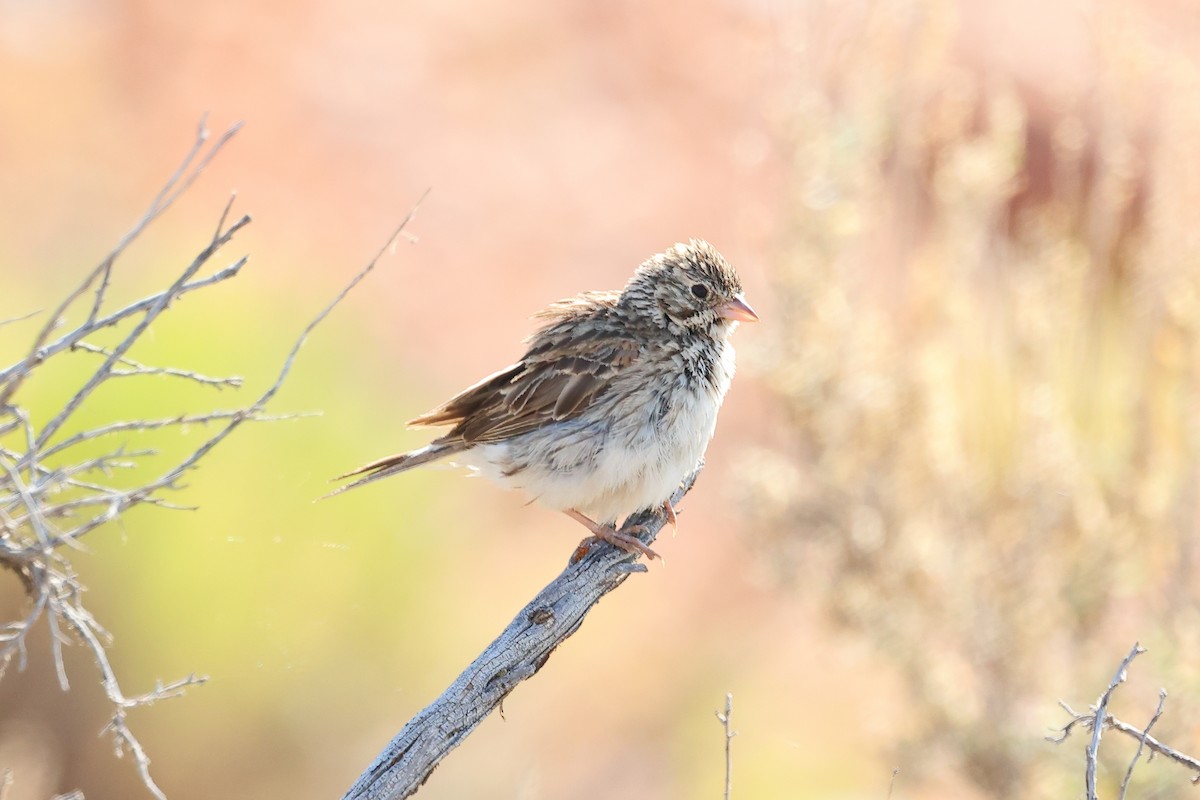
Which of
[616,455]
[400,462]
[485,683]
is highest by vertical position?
[400,462]

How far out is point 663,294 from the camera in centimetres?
506

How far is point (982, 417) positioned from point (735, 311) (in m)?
2.80

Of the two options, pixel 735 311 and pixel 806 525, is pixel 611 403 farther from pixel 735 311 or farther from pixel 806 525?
pixel 806 525

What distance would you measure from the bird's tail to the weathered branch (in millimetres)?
1179

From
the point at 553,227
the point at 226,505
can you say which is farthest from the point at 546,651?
the point at 553,227

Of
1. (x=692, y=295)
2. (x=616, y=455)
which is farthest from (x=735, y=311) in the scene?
(x=616, y=455)

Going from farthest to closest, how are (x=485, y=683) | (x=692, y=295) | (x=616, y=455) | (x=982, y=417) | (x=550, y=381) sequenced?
1. (x=982, y=417)
2. (x=692, y=295)
3. (x=550, y=381)
4. (x=616, y=455)
5. (x=485, y=683)

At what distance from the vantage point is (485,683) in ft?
11.1

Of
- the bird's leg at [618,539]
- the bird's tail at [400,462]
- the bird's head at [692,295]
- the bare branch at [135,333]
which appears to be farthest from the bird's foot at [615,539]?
the bare branch at [135,333]

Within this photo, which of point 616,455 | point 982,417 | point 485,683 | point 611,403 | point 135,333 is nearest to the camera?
point 135,333

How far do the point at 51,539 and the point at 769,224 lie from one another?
5.00 meters

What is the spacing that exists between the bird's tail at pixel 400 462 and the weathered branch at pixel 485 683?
1.18 metres

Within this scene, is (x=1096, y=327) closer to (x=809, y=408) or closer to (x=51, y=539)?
(x=809, y=408)

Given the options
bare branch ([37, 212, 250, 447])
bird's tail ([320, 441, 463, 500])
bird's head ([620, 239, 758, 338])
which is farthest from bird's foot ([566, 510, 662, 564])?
bare branch ([37, 212, 250, 447])
